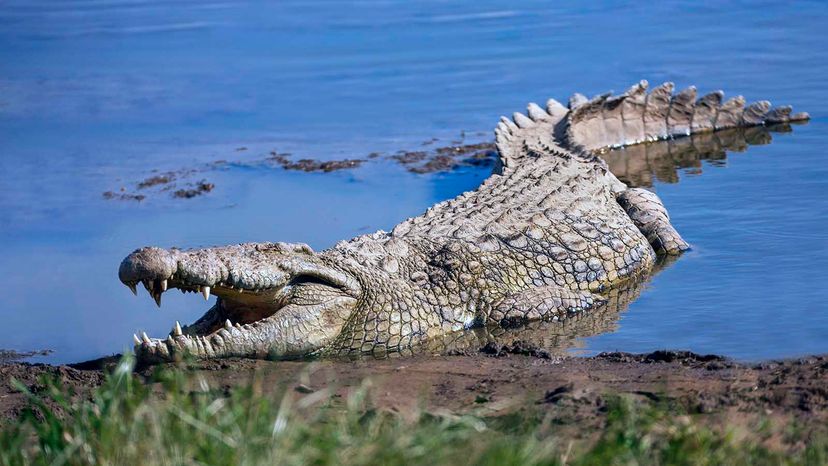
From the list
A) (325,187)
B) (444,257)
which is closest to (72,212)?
(325,187)

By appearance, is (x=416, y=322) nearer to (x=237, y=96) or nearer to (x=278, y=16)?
(x=237, y=96)

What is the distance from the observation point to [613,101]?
484 inches

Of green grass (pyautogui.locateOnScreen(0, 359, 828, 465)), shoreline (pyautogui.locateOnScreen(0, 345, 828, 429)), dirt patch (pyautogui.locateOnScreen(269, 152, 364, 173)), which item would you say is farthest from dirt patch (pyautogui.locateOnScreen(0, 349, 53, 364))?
dirt patch (pyautogui.locateOnScreen(269, 152, 364, 173))

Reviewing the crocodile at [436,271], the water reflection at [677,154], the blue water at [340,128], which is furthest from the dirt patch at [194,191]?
the water reflection at [677,154]

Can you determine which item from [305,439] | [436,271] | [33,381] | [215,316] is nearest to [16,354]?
[33,381]

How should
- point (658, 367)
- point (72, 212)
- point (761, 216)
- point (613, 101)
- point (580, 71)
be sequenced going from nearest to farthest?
point (658, 367) < point (761, 216) < point (72, 212) < point (613, 101) < point (580, 71)

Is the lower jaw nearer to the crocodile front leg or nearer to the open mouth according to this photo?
the open mouth

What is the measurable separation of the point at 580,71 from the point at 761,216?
618 centimetres

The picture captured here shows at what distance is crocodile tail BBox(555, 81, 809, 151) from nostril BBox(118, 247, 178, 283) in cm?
658

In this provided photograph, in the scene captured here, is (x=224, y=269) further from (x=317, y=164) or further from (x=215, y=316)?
(x=317, y=164)

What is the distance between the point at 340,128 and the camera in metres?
13.8

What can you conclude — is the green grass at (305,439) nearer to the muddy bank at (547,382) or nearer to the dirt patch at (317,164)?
the muddy bank at (547,382)

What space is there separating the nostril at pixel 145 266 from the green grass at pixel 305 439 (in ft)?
6.00

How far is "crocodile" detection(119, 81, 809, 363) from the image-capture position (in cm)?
681
